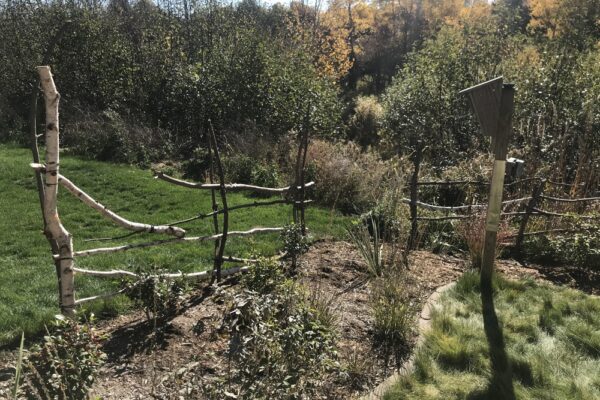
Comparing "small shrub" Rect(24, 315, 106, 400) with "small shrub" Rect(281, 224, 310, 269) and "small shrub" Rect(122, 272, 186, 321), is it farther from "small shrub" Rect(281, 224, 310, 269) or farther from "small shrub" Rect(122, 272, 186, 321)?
"small shrub" Rect(281, 224, 310, 269)

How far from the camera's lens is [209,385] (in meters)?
2.40

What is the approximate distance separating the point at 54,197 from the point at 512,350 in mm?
3480

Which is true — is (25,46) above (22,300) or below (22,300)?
above

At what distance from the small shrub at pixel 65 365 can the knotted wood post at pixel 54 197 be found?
23.5 inches

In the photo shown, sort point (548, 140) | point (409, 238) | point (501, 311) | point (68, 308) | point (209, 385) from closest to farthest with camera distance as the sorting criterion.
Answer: point (209, 385) → point (68, 308) → point (501, 311) → point (409, 238) → point (548, 140)

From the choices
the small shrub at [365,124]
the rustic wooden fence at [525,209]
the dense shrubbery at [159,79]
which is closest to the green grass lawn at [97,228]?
the rustic wooden fence at [525,209]

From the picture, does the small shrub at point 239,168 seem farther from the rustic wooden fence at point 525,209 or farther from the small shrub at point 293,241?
the small shrub at point 293,241

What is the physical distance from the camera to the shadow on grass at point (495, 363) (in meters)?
2.98

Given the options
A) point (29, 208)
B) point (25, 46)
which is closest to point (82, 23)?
point (25, 46)

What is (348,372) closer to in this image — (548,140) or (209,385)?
(209,385)

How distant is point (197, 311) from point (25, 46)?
1493cm

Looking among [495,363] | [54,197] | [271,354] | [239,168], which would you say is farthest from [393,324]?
[239,168]

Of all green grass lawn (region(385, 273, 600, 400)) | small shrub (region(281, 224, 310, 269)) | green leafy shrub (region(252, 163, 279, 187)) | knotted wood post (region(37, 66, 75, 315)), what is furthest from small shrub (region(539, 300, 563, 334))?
green leafy shrub (region(252, 163, 279, 187))

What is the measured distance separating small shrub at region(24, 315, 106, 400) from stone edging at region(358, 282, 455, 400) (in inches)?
63.5
